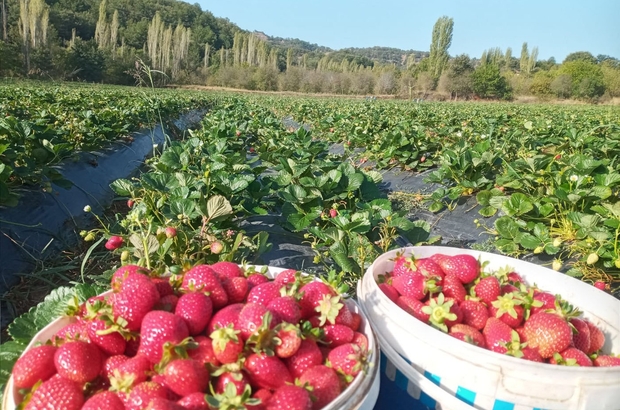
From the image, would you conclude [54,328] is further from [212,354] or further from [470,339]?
[470,339]

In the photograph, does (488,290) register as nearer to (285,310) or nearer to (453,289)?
(453,289)

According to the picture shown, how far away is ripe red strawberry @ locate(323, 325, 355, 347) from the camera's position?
4.41 ft

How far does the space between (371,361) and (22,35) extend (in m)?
59.4

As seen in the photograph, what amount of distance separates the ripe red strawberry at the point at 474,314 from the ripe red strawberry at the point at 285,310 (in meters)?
0.69

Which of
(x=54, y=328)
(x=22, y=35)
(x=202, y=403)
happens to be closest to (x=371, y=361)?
(x=202, y=403)

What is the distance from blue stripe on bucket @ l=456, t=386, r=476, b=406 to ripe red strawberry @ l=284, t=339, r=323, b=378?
1.53ft

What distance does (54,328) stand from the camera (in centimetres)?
133

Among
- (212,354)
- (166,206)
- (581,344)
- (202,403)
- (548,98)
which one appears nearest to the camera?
(202,403)

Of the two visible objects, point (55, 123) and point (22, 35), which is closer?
point (55, 123)

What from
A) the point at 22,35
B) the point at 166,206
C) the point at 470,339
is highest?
the point at 22,35

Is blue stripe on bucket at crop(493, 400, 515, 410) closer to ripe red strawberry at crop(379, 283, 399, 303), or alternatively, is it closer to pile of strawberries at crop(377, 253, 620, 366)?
pile of strawberries at crop(377, 253, 620, 366)

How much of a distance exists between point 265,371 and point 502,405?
75 centimetres

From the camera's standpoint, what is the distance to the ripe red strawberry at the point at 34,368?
112 centimetres

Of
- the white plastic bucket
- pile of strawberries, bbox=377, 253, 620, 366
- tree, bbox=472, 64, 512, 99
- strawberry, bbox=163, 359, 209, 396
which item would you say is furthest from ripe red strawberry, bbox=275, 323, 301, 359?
tree, bbox=472, 64, 512, 99
